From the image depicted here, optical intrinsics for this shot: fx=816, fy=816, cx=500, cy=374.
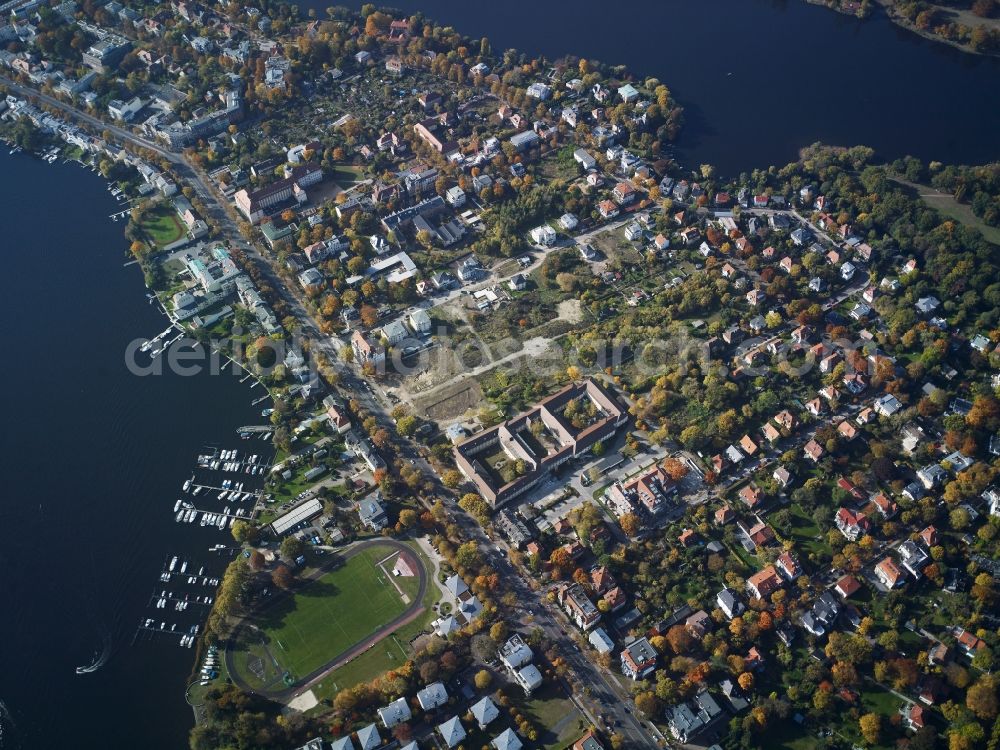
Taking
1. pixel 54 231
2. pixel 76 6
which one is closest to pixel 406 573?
pixel 54 231

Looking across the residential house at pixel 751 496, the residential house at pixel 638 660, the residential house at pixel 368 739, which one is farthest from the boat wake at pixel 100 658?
the residential house at pixel 751 496

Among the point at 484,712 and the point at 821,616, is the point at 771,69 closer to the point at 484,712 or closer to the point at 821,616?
the point at 821,616

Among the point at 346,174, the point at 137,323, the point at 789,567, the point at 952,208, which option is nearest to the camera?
the point at 789,567

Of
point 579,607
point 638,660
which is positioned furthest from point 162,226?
point 638,660

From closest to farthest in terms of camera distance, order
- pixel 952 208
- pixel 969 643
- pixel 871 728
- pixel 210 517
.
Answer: pixel 871 728 < pixel 969 643 < pixel 210 517 < pixel 952 208

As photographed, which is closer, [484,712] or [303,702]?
[484,712]

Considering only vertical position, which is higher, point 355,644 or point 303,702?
point 355,644

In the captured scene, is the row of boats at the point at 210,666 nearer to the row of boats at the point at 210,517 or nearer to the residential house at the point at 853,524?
the row of boats at the point at 210,517
